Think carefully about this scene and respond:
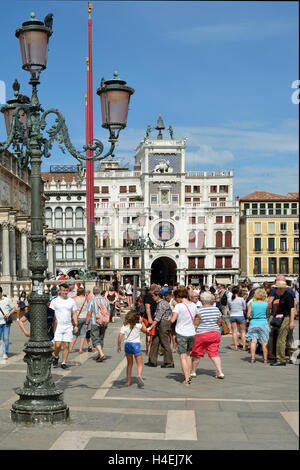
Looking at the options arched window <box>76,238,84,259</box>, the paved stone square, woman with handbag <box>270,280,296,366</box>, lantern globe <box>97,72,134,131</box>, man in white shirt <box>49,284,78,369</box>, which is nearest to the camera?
the paved stone square

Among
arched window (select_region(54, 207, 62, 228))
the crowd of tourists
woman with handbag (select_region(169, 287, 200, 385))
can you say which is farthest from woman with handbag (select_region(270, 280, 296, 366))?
arched window (select_region(54, 207, 62, 228))

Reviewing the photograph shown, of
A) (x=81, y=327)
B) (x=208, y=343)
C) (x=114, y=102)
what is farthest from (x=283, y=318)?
(x=114, y=102)

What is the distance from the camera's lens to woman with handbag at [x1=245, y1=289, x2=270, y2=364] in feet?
45.8

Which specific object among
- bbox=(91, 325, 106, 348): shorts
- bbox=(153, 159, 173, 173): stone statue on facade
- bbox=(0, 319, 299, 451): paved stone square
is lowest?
bbox=(0, 319, 299, 451): paved stone square

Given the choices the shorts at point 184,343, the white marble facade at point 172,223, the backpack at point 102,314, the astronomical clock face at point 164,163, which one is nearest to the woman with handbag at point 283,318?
the shorts at point 184,343

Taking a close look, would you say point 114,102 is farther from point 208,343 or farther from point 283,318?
point 283,318

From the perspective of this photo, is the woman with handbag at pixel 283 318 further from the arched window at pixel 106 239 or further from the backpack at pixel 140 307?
the arched window at pixel 106 239

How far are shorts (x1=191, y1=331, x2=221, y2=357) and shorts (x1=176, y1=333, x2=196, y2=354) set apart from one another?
115 mm

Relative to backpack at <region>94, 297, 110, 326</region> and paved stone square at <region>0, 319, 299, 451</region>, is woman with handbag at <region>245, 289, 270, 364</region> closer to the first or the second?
paved stone square at <region>0, 319, 299, 451</region>

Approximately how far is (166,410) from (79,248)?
220 feet

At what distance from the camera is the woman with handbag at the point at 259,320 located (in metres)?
14.0

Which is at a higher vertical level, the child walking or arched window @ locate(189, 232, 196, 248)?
arched window @ locate(189, 232, 196, 248)

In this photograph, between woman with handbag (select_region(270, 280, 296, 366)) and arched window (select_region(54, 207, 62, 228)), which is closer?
woman with handbag (select_region(270, 280, 296, 366))
